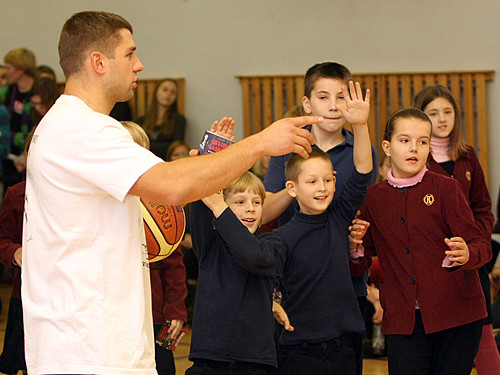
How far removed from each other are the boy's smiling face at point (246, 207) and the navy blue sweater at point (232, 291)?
97 mm

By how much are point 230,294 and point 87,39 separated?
1.27 m

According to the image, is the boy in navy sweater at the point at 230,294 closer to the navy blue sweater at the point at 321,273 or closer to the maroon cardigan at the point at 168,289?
the navy blue sweater at the point at 321,273

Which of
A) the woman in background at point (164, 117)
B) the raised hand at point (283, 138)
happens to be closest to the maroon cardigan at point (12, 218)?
the raised hand at point (283, 138)

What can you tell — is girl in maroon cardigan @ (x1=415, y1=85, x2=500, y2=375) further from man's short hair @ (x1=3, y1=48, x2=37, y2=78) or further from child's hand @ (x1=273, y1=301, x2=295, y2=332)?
man's short hair @ (x1=3, y1=48, x2=37, y2=78)

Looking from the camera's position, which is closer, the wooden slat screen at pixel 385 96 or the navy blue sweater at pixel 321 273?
the navy blue sweater at pixel 321 273

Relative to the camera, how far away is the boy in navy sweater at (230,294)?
9.77 feet

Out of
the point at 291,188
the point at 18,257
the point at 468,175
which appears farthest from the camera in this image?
the point at 18,257

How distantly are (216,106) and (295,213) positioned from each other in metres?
5.56

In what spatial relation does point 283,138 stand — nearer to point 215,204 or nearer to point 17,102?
point 215,204

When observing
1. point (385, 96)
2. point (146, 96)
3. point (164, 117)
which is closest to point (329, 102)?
point (385, 96)

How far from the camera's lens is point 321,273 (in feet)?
10.9

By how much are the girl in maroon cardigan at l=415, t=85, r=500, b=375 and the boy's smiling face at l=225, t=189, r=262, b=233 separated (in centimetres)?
108

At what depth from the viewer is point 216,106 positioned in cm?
885

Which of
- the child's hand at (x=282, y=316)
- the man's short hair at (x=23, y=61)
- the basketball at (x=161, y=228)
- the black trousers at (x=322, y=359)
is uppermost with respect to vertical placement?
the man's short hair at (x=23, y=61)
